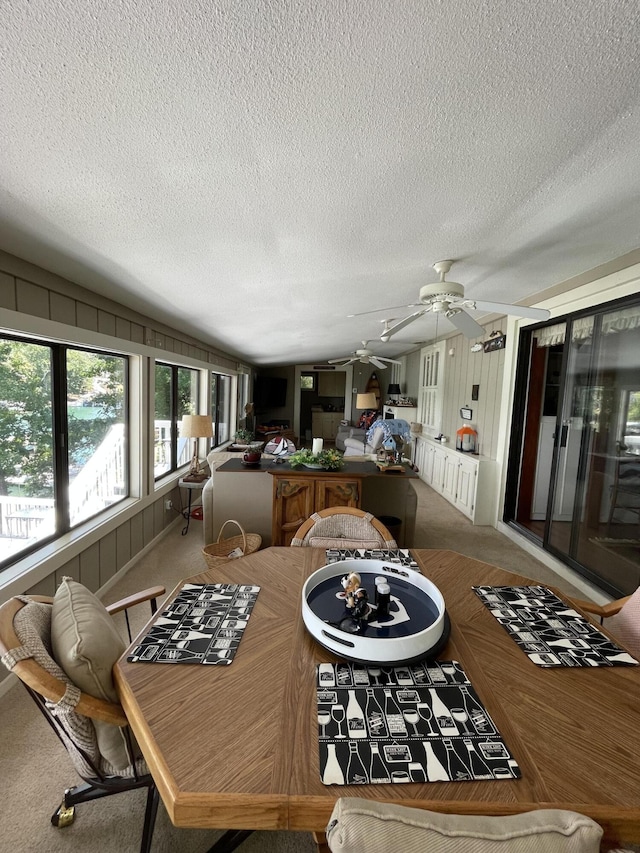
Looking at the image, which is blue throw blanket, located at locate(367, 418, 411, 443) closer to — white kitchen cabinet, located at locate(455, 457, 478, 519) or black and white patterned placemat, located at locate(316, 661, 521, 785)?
white kitchen cabinet, located at locate(455, 457, 478, 519)

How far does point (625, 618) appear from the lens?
1.44m

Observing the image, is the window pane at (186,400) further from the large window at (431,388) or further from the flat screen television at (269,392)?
the flat screen television at (269,392)

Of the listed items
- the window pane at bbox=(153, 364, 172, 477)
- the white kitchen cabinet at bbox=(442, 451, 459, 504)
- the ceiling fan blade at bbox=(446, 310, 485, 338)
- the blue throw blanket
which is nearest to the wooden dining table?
the ceiling fan blade at bbox=(446, 310, 485, 338)

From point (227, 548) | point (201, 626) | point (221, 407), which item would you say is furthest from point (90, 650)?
point (221, 407)

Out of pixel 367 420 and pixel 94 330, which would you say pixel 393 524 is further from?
pixel 367 420

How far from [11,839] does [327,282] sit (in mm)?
3180

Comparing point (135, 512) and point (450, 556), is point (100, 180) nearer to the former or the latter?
point (450, 556)

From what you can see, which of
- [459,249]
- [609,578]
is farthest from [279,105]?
[609,578]

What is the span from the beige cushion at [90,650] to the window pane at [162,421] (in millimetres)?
2894

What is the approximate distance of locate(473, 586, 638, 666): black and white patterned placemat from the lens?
3.64ft

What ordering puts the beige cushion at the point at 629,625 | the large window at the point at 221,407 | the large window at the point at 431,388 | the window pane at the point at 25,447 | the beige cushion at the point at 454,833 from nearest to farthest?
the beige cushion at the point at 454,833 < the beige cushion at the point at 629,625 < the window pane at the point at 25,447 < the large window at the point at 431,388 < the large window at the point at 221,407

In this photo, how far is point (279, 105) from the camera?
3.32ft

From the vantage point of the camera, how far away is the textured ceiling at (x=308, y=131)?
788mm

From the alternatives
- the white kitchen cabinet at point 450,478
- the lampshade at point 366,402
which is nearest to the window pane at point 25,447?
the white kitchen cabinet at point 450,478
